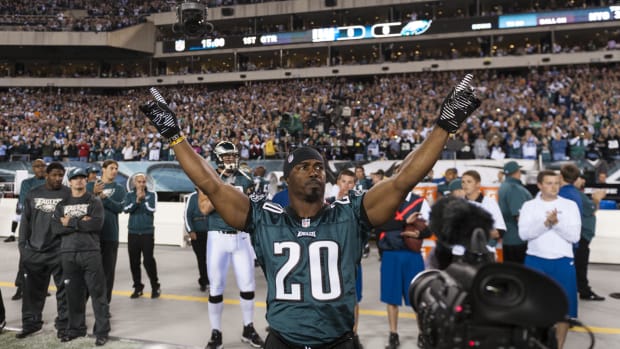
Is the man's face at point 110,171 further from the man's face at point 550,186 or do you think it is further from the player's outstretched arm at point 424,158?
the man's face at point 550,186

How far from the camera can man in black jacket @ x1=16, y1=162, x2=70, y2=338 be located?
5.32 meters

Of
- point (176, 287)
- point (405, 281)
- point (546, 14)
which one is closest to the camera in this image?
point (405, 281)

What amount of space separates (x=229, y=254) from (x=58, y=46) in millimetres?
39640

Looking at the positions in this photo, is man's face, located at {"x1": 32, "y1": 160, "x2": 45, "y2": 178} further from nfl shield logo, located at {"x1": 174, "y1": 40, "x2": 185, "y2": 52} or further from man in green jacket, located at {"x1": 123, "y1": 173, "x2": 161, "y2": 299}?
nfl shield logo, located at {"x1": 174, "y1": 40, "x2": 185, "y2": 52}

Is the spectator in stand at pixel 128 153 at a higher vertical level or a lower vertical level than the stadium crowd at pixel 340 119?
lower

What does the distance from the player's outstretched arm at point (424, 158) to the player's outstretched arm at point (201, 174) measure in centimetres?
72

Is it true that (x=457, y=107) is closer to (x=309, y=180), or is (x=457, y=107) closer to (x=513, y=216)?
(x=309, y=180)

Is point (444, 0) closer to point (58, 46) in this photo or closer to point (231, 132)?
point (231, 132)

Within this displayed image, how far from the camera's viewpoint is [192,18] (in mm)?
8109

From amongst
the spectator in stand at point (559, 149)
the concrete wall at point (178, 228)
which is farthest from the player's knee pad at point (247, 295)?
the spectator in stand at point (559, 149)

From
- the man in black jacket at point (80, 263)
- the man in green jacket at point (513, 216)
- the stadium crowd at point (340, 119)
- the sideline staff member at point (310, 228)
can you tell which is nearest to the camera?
the sideline staff member at point (310, 228)

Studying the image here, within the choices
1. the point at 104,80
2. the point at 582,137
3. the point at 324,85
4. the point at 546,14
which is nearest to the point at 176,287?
the point at 582,137

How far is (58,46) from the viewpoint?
3750 centimetres

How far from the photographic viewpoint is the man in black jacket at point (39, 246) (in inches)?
209
